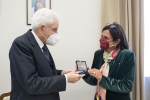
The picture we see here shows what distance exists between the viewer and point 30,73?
1.07m

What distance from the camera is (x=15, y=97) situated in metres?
1.18

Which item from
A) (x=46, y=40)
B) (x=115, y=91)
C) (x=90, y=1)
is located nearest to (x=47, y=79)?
(x=46, y=40)

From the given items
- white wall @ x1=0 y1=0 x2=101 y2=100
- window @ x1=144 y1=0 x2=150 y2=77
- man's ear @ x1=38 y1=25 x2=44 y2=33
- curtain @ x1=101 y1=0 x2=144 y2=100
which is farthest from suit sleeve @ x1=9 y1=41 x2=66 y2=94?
window @ x1=144 y1=0 x2=150 y2=77

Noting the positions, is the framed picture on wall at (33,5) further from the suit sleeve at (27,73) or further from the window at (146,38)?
the window at (146,38)

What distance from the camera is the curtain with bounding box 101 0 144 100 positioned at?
2.12 metres

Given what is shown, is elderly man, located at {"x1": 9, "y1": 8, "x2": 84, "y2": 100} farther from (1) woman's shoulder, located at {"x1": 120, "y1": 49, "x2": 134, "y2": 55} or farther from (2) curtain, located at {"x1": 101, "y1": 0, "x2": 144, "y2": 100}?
(2) curtain, located at {"x1": 101, "y1": 0, "x2": 144, "y2": 100}

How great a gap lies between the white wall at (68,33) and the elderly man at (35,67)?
90cm

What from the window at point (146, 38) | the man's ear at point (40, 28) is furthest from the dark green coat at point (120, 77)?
the window at point (146, 38)

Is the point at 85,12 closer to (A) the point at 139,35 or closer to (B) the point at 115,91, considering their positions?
(A) the point at 139,35

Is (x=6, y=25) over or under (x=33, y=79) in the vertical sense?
over

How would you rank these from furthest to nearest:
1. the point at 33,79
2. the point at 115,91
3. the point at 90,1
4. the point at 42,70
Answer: the point at 90,1
the point at 115,91
the point at 42,70
the point at 33,79

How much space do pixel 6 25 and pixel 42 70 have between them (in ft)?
3.91

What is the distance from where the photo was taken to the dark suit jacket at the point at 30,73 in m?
1.07

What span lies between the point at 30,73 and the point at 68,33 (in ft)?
3.98
